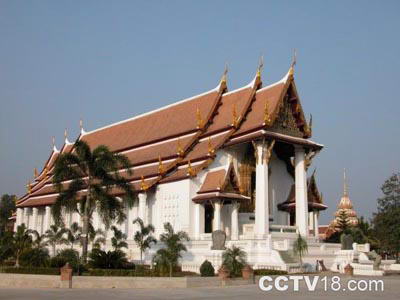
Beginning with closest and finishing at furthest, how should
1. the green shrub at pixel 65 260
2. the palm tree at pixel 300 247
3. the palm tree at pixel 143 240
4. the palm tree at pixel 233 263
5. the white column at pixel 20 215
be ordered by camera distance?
the palm tree at pixel 233 263
the green shrub at pixel 65 260
the palm tree at pixel 300 247
the palm tree at pixel 143 240
the white column at pixel 20 215

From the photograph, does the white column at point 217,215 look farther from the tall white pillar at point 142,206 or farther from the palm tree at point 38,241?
the palm tree at point 38,241

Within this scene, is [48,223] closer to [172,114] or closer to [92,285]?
[172,114]

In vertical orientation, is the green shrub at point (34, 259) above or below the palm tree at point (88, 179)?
below

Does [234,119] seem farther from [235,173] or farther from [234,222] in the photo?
[234,222]

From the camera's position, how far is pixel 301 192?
29688 millimetres

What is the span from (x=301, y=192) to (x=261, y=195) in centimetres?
337

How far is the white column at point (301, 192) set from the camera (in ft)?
95.3

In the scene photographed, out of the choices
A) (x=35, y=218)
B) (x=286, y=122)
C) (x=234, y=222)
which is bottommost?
(x=234, y=222)

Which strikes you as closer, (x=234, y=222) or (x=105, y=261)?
(x=105, y=261)

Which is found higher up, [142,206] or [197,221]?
[142,206]

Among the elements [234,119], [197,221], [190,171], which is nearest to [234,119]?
[234,119]

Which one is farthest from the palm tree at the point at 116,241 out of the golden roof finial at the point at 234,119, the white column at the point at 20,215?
the white column at the point at 20,215

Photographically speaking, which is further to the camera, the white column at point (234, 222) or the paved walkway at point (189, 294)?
the white column at point (234, 222)

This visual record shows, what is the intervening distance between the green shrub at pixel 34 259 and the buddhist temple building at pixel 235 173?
6119mm
